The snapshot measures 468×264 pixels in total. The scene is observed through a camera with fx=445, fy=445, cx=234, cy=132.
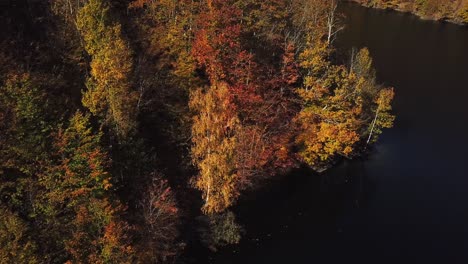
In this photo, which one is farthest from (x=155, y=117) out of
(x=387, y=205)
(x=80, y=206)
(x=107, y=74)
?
(x=387, y=205)

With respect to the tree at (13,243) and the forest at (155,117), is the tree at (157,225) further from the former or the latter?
the tree at (13,243)

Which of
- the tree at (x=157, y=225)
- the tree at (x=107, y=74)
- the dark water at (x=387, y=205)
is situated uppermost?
the tree at (x=107, y=74)

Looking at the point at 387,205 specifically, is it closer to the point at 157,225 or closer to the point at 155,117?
the point at 157,225

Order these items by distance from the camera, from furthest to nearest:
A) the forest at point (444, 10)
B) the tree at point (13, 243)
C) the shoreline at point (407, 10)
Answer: the shoreline at point (407, 10), the forest at point (444, 10), the tree at point (13, 243)

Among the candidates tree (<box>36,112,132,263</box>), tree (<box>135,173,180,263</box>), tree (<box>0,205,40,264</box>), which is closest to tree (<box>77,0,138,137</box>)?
tree (<box>36,112,132,263</box>)

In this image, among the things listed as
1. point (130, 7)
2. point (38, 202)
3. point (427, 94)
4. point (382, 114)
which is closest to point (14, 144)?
point (38, 202)

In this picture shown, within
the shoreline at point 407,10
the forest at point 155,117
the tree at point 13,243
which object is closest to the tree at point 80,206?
the forest at point 155,117

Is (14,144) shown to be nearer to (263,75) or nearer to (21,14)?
(21,14)
